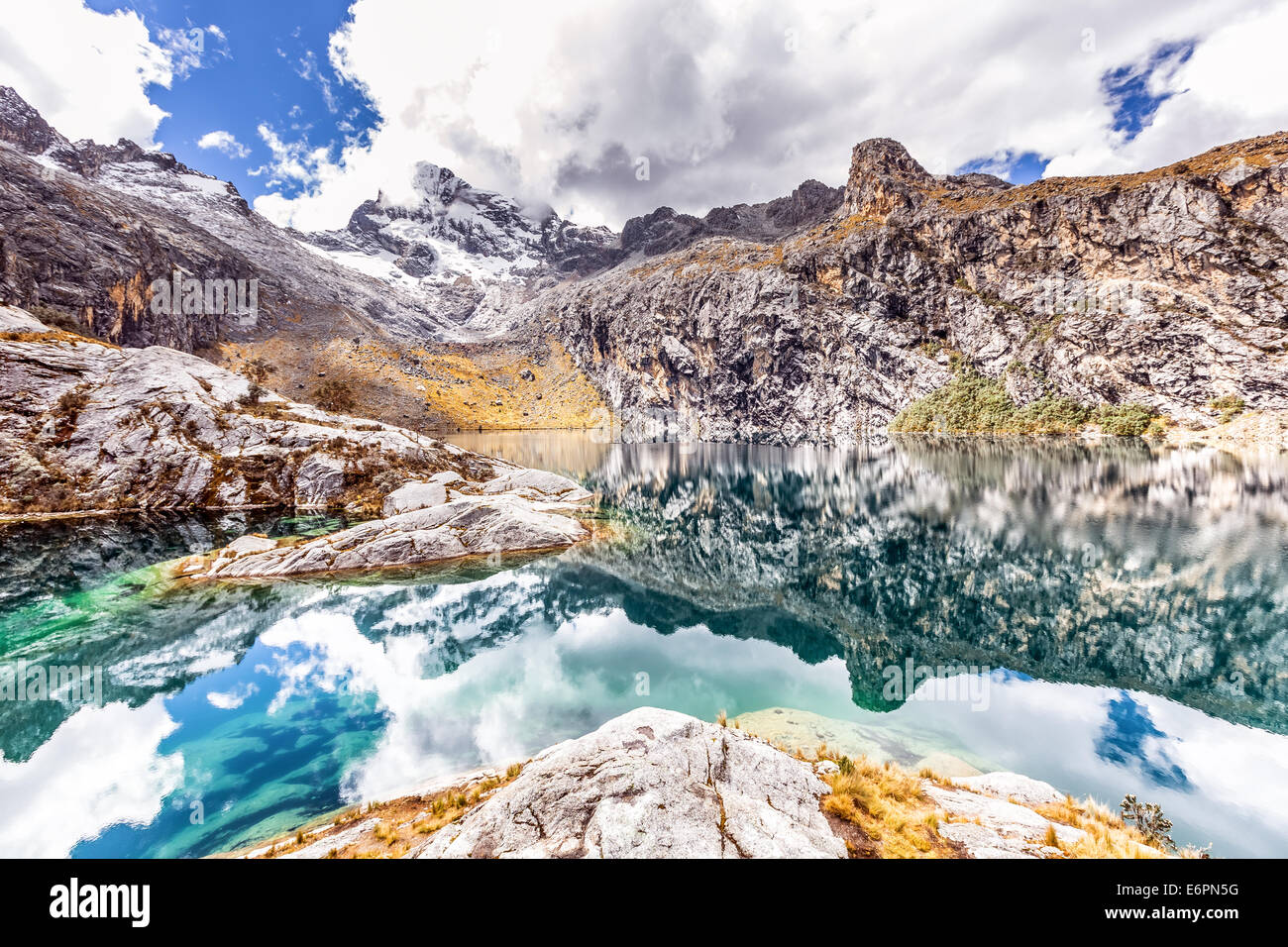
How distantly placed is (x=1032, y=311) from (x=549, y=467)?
470 ft

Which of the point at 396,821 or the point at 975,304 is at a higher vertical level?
the point at 975,304

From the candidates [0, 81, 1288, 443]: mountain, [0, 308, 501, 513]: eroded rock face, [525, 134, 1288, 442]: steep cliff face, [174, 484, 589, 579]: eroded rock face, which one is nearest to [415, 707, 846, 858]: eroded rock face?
[174, 484, 589, 579]: eroded rock face

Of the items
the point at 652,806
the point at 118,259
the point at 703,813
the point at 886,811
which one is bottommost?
the point at 886,811

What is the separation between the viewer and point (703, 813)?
807 cm

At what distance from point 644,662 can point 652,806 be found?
39.7 ft

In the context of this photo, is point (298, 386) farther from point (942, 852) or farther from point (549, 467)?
point (942, 852)

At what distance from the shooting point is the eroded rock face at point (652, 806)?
739 centimetres

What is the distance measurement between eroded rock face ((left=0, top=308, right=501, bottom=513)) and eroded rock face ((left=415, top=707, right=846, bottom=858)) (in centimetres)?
4040

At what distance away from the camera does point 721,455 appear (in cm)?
11025

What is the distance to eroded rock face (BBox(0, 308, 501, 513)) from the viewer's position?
38.3m

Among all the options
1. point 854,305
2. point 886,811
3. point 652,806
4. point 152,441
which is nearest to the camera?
point 652,806

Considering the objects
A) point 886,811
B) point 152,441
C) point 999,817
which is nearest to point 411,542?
point 886,811

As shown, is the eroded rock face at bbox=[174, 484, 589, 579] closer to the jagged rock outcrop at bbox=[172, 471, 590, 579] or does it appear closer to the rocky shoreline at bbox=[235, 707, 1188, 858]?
the jagged rock outcrop at bbox=[172, 471, 590, 579]

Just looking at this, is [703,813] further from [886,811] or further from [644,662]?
[644,662]
